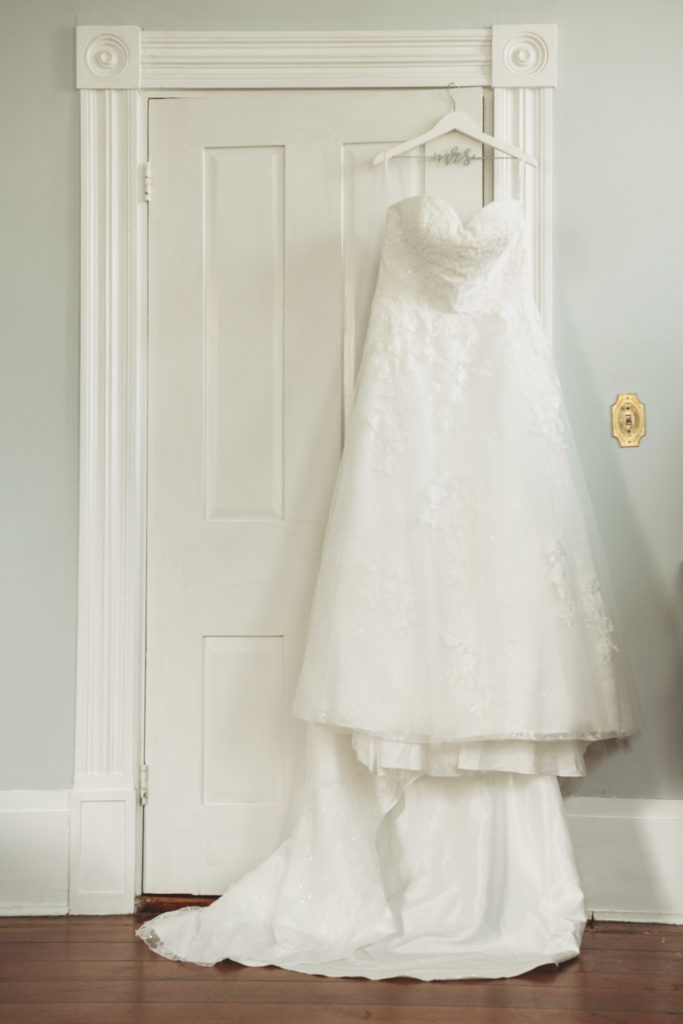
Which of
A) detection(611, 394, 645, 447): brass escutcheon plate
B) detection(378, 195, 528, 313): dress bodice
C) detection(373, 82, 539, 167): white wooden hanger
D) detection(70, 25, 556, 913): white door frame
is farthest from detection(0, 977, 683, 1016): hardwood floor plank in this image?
detection(373, 82, 539, 167): white wooden hanger

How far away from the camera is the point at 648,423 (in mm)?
2203

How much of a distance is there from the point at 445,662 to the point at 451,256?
894mm

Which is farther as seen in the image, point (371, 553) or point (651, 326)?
point (651, 326)

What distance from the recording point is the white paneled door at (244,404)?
7.25ft

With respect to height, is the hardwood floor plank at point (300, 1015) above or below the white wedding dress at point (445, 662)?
below

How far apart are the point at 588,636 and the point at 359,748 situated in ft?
1.82

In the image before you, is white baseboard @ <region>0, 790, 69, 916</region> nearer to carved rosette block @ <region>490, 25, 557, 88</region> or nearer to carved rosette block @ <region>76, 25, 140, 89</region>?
carved rosette block @ <region>76, 25, 140, 89</region>

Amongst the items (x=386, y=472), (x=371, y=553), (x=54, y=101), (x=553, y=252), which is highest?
(x=54, y=101)

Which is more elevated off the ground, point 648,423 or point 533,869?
point 648,423

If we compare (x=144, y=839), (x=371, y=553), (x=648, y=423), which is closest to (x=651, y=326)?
(x=648, y=423)

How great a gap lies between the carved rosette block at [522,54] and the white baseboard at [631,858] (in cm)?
176

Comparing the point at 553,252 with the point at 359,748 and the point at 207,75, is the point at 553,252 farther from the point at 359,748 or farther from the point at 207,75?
the point at 359,748

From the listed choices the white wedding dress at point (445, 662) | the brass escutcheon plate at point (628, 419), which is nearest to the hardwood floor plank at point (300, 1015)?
the white wedding dress at point (445, 662)

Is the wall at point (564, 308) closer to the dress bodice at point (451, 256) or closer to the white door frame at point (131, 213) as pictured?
the white door frame at point (131, 213)
